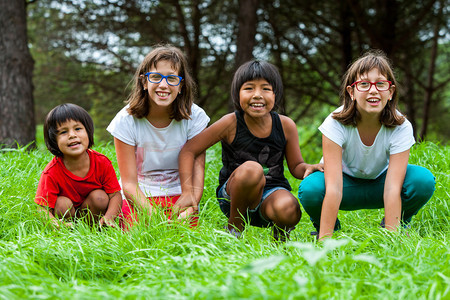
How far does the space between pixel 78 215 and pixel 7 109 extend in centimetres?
316

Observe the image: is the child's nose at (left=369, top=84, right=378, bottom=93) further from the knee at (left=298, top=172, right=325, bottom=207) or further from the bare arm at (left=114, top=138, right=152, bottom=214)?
the bare arm at (left=114, top=138, right=152, bottom=214)

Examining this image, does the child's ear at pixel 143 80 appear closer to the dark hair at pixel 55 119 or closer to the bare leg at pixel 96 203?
the dark hair at pixel 55 119

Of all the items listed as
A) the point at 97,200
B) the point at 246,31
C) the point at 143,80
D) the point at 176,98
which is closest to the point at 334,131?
the point at 176,98

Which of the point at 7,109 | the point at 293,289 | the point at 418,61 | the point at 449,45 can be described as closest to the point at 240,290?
the point at 293,289

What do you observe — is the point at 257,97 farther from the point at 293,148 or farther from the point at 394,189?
the point at 394,189

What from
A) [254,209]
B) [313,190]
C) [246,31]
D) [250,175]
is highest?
[246,31]

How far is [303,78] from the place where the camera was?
7.24m

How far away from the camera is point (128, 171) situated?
8.37ft

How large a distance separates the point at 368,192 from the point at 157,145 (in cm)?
133

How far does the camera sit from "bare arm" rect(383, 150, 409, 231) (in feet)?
7.68

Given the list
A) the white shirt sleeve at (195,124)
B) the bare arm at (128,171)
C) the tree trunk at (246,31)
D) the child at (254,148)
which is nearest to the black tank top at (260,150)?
the child at (254,148)

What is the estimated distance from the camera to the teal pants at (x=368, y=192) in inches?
97.0

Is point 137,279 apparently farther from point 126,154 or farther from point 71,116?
point 71,116

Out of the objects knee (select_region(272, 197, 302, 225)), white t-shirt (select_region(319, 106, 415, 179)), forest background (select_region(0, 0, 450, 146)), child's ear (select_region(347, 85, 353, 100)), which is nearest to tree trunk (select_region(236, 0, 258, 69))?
forest background (select_region(0, 0, 450, 146))
